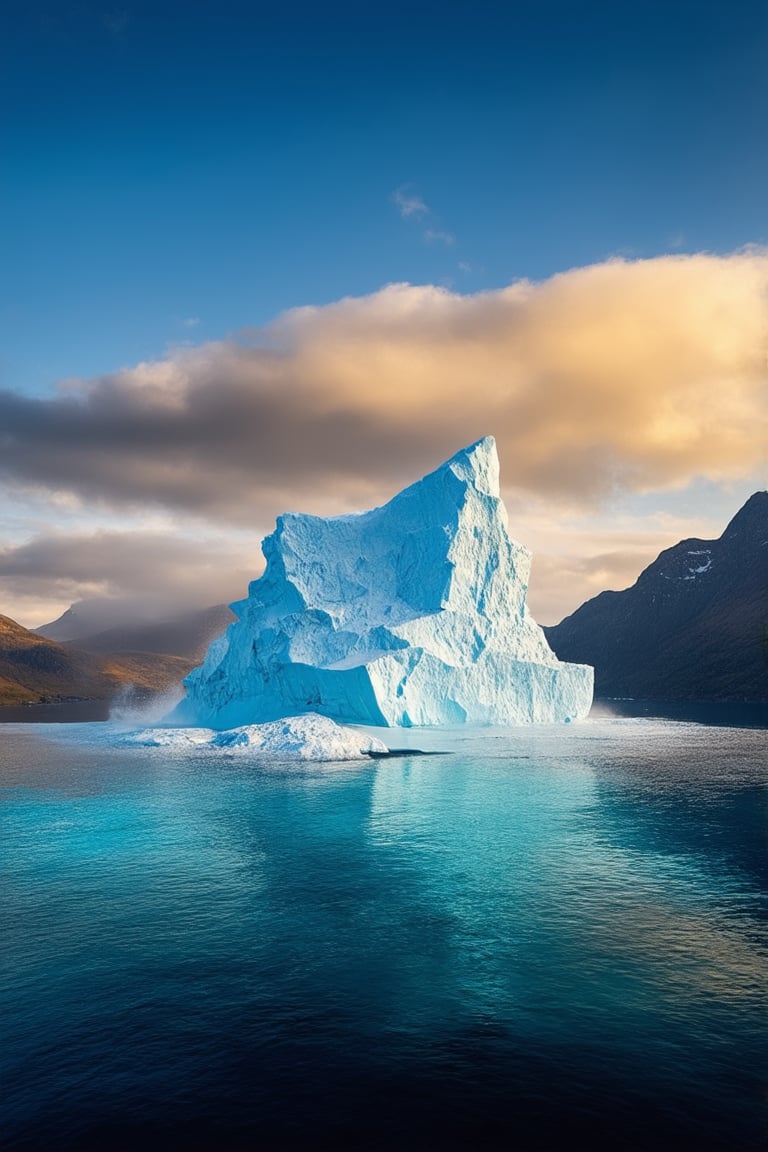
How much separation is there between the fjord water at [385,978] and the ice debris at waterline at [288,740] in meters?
17.6

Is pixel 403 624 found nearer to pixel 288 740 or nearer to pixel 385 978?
pixel 288 740

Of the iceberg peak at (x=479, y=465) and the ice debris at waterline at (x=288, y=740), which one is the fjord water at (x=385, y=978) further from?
the iceberg peak at (x=479, y=465)

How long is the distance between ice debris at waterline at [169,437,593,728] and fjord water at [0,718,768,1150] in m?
29.7

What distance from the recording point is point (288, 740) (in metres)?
50.6

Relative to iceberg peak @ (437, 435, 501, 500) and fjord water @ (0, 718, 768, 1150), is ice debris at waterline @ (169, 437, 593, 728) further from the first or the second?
fjord water @ (0, 718, 768, 1150)

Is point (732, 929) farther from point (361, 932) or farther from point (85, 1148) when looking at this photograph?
point (85, 1148)

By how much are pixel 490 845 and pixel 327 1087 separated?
14701 mm

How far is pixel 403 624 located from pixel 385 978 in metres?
45.4

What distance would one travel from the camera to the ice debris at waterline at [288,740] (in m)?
48.7

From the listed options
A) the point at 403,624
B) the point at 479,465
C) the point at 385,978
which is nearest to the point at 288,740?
the point at 403,624

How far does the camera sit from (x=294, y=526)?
67250mm

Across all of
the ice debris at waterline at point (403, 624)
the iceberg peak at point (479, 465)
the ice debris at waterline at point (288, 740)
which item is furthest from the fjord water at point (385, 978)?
the iceberg peak at point (479, 465)

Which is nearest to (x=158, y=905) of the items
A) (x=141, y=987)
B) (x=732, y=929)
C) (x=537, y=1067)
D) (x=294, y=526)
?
(x=141, y=987)

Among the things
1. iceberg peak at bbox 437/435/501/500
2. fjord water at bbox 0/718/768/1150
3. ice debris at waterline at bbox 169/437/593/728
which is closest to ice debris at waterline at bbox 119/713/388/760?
ice debris at waterline at bbox 169/437/593/728
